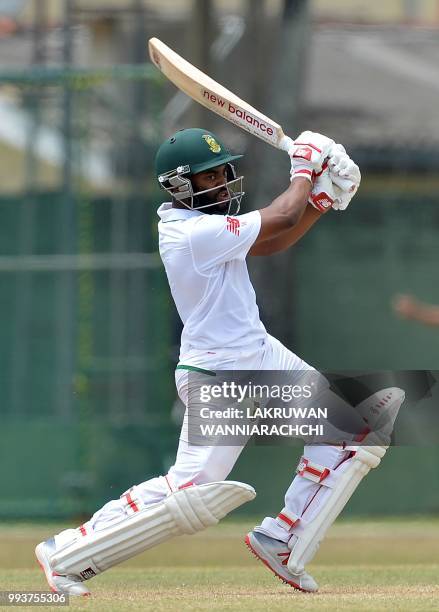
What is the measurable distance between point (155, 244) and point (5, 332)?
1290 millimetres

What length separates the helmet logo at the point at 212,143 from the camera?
20.3 feet


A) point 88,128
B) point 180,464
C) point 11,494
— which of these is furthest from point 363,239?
point 180,464

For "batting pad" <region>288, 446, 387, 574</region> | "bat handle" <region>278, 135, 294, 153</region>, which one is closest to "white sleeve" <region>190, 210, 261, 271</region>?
"bat handle" <region>278, 135, 294, 153</region>

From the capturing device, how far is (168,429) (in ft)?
36.6

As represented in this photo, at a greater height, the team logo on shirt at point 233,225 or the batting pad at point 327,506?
the team logo on shirt at point 233,225

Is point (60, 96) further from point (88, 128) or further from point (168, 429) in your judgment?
point (168, 429)

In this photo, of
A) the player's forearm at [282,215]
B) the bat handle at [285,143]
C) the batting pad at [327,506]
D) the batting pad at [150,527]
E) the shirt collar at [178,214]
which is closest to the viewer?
the batting pad at [150,527]

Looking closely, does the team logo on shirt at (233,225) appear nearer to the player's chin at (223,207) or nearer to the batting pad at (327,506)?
the player's chin at (223,207)

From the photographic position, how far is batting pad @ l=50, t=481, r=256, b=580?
590 centimetres

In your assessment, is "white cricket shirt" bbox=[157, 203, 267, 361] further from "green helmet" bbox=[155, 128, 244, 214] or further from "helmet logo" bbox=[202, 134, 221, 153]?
"helmet logo" bbox=[202, 134, 221, 153]

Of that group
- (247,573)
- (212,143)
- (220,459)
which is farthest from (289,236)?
(247,573)

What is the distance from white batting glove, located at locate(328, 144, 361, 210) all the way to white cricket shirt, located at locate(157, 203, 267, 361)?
0.41 m

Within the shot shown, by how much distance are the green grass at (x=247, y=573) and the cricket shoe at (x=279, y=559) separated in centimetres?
6

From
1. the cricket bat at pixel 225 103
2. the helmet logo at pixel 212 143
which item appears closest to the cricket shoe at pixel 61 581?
the helmet logo at pixel 212 143
